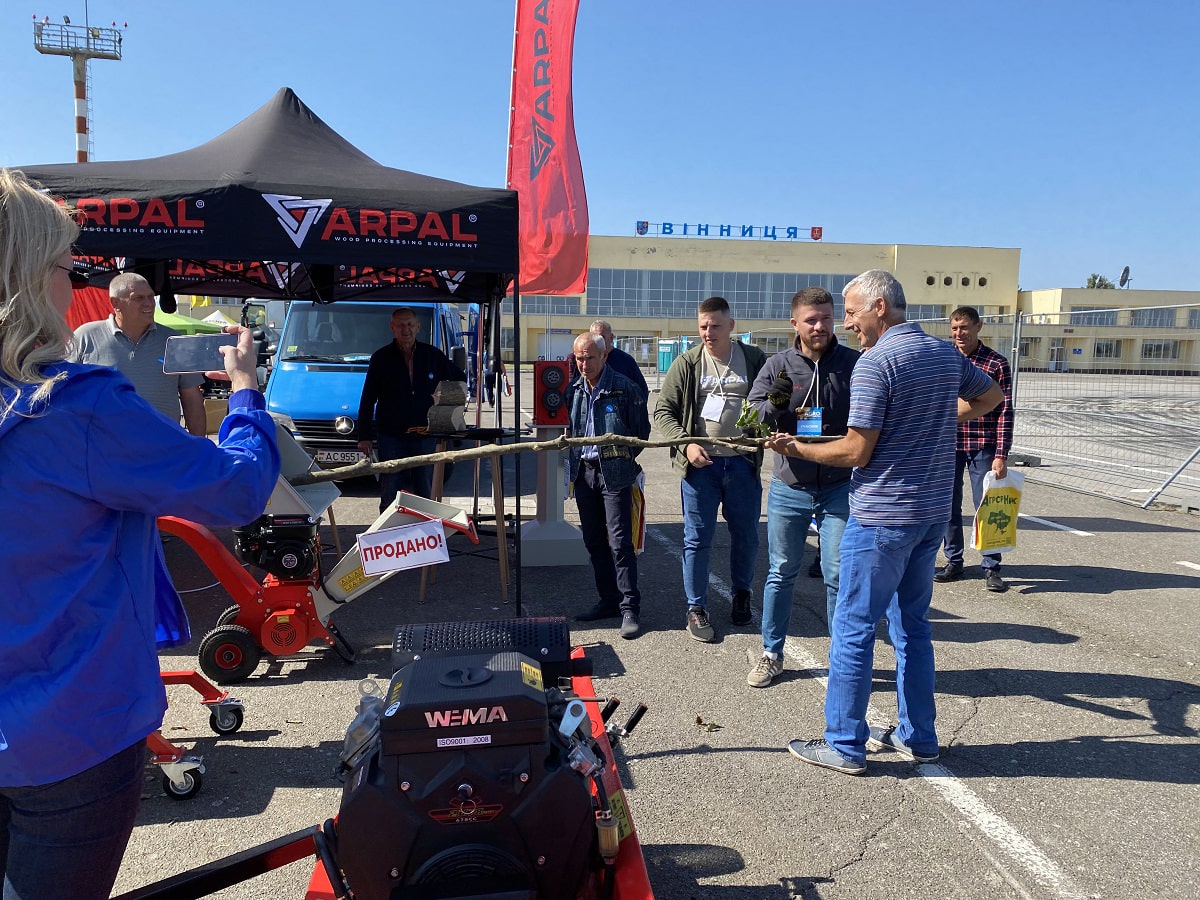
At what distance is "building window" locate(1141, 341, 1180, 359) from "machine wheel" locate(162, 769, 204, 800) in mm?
11734

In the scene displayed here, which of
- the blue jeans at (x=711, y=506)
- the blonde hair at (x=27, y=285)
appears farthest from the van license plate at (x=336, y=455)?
the blonde hair at (x=27, y=285)

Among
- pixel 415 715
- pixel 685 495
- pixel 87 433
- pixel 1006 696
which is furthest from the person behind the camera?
pixel 685 495

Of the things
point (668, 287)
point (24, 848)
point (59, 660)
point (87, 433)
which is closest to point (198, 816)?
point (24, 848)

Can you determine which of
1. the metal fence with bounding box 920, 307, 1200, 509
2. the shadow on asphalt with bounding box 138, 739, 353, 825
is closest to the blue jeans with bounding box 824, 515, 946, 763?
the shadow on asphalt with bounding box 138, 739, 353, 825

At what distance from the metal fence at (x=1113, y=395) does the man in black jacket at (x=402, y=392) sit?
8.06m

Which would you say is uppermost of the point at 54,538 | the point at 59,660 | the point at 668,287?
the point at 668,287

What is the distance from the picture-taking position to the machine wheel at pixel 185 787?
124 inches

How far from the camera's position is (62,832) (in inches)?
57.4

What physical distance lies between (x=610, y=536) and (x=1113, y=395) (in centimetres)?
974

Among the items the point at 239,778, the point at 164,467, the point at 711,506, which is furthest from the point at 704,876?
the point at 711,506

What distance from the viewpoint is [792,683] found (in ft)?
14.3

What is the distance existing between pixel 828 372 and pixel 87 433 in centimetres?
375

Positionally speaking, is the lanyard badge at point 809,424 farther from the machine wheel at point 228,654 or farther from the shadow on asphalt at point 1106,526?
the shadow on asphalt at point 1106,526

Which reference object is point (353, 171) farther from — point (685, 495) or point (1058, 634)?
point (1058, 634)
